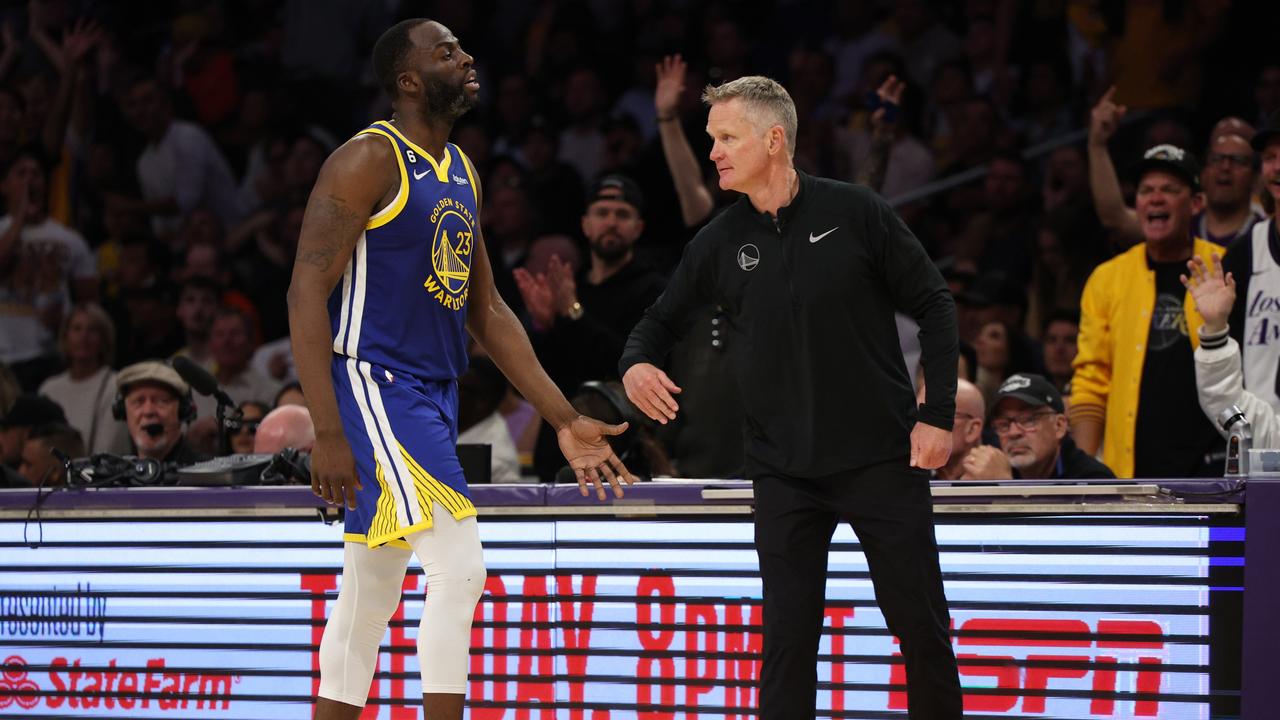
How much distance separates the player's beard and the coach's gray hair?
663mm

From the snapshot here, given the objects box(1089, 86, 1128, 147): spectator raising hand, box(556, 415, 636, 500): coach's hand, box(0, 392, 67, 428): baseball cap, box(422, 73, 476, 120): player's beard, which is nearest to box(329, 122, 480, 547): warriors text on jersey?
box(422, 73, 476, 120): player's beard

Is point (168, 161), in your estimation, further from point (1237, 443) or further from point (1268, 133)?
point (1237, 443)

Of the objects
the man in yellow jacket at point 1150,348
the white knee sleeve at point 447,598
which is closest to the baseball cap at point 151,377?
the white knee sleeve at point 447,598

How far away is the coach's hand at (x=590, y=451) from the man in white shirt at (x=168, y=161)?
7.01 meters

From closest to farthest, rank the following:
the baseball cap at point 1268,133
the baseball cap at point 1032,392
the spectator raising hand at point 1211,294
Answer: the spectator raising hand at point 1211,294 < the baseball cap at point 1268,133 < the baseball cap at point 1032,392

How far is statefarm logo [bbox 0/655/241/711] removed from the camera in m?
5.13

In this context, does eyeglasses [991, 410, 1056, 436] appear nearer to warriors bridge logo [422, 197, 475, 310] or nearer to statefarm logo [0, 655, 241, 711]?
warriors bridge logo [422, 197, 475, 310]

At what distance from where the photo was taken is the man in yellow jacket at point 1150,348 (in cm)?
613

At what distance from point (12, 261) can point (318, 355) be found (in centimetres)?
644

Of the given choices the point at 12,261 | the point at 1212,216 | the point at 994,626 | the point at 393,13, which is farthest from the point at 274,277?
the point at 994,626

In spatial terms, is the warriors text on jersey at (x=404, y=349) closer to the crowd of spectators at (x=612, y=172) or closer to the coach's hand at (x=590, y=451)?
the coach's hand at (x=590, y=451)

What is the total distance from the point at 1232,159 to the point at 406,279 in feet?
13.3

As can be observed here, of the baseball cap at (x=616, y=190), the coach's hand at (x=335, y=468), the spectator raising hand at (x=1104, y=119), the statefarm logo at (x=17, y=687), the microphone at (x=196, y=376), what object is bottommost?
the statefarm logo at (x=17, y=687)

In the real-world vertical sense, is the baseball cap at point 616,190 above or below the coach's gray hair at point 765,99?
above
